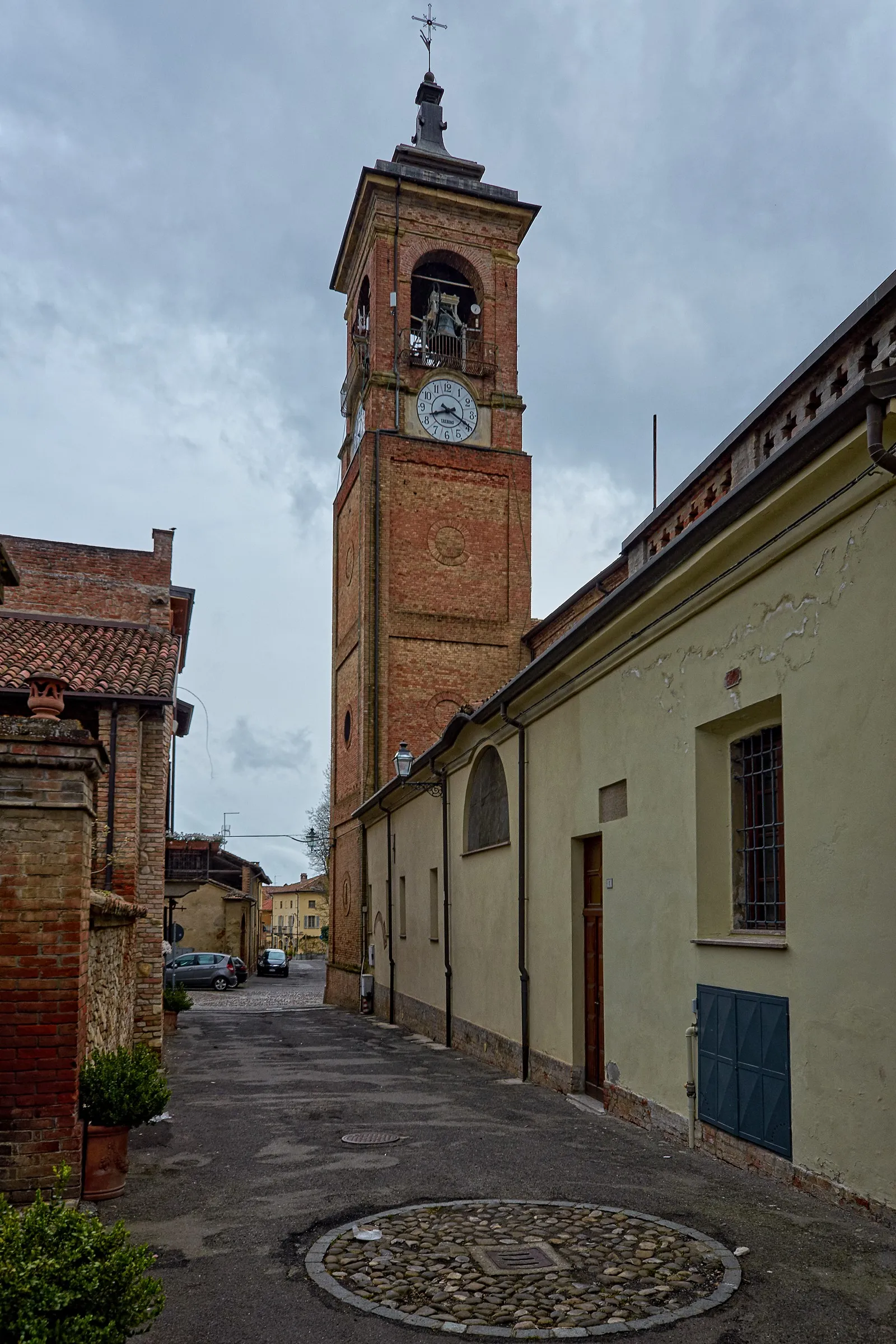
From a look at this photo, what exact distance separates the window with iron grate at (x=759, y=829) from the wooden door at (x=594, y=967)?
2577 mm

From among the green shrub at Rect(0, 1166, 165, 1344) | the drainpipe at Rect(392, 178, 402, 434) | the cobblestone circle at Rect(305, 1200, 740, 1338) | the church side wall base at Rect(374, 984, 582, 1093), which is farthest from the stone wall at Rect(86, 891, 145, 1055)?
the drainpipe at Rect(392, 178, 402, 434)

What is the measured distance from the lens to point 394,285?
28984 millimetres

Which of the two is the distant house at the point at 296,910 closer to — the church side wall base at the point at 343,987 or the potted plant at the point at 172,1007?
the church side wall base at the point at 343,987

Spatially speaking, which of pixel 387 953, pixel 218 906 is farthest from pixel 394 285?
pixel 218 906

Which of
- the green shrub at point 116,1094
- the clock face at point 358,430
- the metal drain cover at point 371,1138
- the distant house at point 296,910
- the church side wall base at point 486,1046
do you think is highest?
the clock face at point 358,430

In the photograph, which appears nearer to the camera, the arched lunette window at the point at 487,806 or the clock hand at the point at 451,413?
the arched lunette window at the point at 487,806

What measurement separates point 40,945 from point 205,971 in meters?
34.9

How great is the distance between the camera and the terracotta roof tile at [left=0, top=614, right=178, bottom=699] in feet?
49.4

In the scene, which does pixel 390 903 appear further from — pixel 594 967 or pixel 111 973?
pixel 111 973

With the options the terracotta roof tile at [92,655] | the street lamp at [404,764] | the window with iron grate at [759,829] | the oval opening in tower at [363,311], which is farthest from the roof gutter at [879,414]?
the oval opening in tower at [363,311]

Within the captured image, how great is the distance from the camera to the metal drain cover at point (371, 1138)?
864 centimetres

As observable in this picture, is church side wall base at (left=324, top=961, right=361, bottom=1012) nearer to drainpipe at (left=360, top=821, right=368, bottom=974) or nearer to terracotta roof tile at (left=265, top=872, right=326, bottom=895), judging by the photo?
drainpipe at (left=360, top=821, right=368, bottom=974)

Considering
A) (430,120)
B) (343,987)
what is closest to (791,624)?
(343,987)

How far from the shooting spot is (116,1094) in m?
6.86
